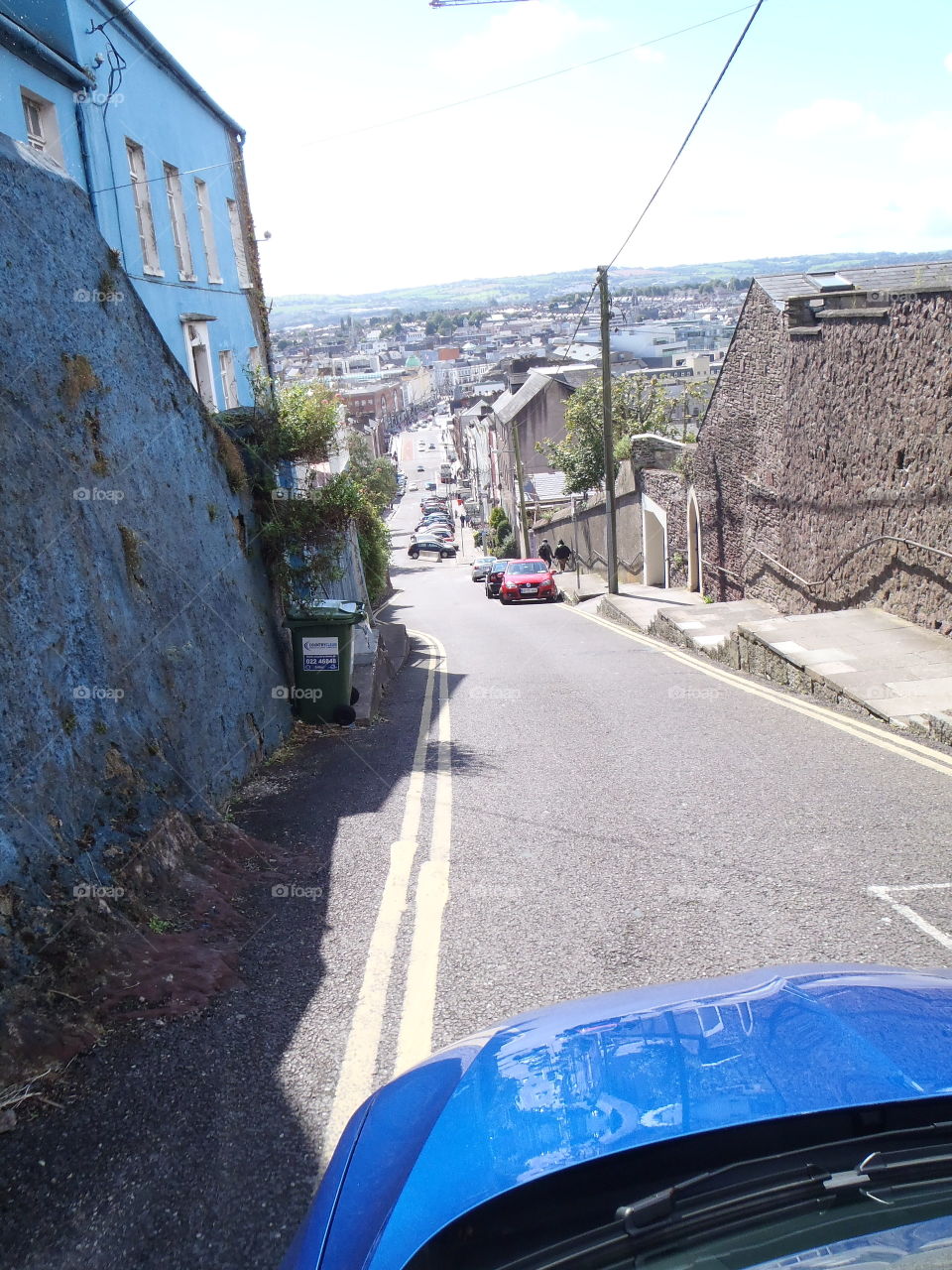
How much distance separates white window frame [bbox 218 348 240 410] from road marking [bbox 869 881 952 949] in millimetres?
16793

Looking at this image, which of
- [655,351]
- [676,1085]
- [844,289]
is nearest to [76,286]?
[676,1085]

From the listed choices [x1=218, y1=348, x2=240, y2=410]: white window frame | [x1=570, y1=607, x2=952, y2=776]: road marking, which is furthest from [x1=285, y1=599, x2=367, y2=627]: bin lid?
[x1=218, y1=348, x2=240, y2=410]: white window frame

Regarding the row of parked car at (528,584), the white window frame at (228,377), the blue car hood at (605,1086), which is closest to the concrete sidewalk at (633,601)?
the row of parked car at (528,584)

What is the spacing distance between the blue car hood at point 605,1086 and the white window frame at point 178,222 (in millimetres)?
16861

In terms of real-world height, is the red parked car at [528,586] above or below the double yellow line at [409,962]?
below

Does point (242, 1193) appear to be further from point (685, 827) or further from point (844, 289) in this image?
point (844, 289)

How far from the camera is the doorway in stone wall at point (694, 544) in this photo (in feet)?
84.3

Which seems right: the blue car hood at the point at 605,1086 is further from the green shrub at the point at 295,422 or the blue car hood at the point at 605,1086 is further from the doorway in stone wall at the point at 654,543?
the doorway in stone wall at the point at 654,543

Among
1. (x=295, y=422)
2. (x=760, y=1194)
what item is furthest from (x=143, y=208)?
(x=760, y=1194)

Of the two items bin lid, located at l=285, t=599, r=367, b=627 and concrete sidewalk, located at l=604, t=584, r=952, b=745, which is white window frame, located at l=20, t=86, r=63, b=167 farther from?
concrete sidewalk, located at l=604, t=584, r=952, b=745

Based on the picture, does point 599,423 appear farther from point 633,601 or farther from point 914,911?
point 914,911

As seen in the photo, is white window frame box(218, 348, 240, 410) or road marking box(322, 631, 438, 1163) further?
white window frame box(218, 348, 240, 410)

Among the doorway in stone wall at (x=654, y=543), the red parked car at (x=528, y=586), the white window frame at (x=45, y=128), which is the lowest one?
the red parked car at (x=528, y=586)

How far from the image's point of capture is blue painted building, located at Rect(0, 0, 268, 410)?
500 inches
